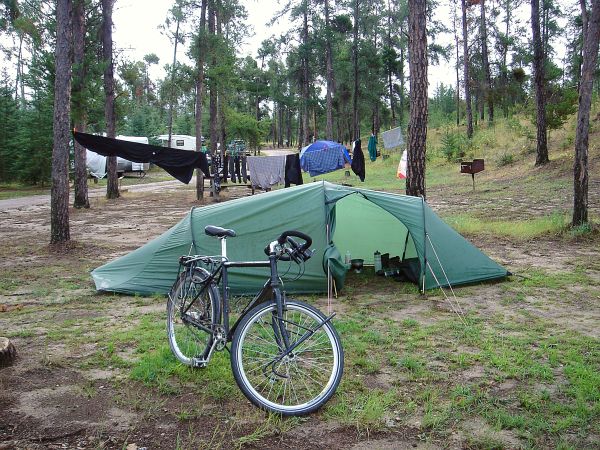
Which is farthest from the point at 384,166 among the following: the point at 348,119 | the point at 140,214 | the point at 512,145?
the point at 348,119

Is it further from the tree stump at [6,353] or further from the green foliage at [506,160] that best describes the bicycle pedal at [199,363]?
the green foliage at [506,160]

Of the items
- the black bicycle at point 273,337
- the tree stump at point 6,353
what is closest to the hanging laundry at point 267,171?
the tree stump at point 6,353

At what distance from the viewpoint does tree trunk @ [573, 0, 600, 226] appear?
8.17 meters

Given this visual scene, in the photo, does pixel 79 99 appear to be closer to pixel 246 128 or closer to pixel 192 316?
pixel 192 316

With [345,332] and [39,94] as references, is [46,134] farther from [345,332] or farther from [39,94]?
[345,332]

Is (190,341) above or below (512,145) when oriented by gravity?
below

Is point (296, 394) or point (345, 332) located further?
point (345, 332)

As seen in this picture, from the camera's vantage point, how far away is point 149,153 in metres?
10.9

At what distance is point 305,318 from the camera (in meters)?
3.10

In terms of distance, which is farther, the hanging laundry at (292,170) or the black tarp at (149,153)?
the hanging laundry at (292,170)

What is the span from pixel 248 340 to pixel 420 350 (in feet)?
5.47

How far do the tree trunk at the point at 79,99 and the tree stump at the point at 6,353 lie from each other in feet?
37.6

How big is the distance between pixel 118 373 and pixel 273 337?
1.29 metres

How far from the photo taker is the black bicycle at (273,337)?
10.0 feet
